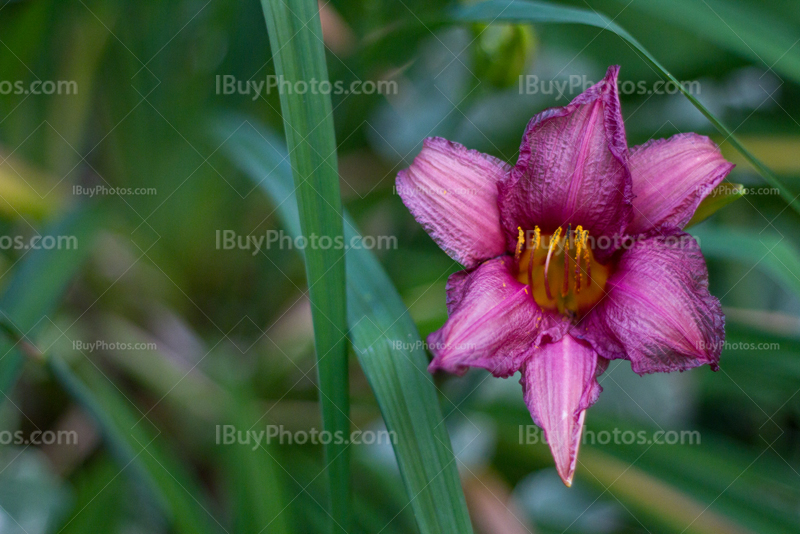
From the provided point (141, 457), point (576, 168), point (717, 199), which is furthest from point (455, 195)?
point (141, 457)

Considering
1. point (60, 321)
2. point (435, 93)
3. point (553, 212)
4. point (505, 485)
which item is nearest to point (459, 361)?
point (553, 212)

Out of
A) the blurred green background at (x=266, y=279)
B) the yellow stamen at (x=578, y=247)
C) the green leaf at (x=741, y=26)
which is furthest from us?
the blurred green background at (x=266, y=279)

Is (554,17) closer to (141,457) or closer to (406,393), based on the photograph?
(406,393)

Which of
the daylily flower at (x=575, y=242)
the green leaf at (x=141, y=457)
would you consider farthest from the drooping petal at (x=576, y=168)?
the green leaf at (x=141, y=457)

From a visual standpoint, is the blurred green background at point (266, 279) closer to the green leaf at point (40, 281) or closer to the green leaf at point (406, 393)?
the green leaf at point (40, 281)

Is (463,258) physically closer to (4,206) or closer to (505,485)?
(505,485)

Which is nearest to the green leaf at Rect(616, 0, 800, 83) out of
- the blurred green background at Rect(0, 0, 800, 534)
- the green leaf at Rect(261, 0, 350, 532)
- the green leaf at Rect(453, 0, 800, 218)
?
the blurred green background at Rect(0, 0, 800, 534)

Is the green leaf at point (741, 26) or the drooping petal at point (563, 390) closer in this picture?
the drooping petal at point (563, 390)

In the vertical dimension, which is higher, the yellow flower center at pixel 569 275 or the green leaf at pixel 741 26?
the green leaf at pixel 741 26
